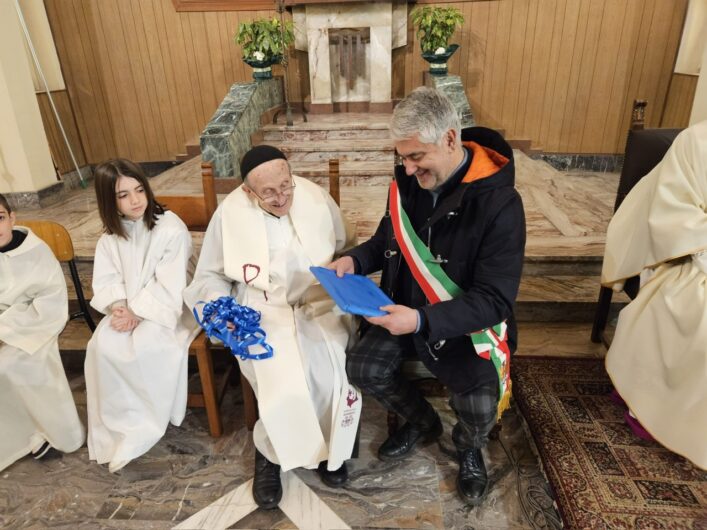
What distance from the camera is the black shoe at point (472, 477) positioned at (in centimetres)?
212

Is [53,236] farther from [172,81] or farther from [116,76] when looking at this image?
[116,76]

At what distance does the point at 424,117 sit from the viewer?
1.74m

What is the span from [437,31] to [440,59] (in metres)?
0.31

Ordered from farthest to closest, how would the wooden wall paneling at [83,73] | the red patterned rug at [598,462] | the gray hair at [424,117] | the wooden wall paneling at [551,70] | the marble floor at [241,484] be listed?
the wooden wall paneling at [83,73] < the wooden wall paneling at [551,70] < the marble floor at [241,484] < the red patterned rug at [598,462] < the gray hair at [424,117]

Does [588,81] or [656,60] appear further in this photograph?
[588,81]

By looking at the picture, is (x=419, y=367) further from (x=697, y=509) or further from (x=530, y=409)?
(x=697, y=509)

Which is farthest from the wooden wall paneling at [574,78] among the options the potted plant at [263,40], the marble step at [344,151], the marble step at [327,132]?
the potted plant at [263,40]

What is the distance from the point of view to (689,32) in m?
5.70

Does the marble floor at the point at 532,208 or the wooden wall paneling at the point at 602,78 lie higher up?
the wooden wall paneling at the point at 602,78

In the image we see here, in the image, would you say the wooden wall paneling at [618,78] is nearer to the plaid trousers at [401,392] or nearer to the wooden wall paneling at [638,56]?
the wooden wall paneling at [638,56]

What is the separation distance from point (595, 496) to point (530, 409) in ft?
1.77

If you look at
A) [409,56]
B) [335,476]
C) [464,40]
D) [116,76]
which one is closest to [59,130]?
[116,76]

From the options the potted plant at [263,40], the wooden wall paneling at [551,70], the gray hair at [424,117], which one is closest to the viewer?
the gray hair at [424,117]

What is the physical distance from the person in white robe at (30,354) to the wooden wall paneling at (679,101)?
21.1ft
